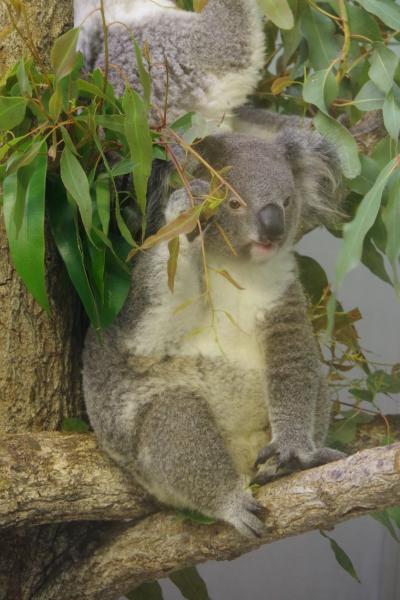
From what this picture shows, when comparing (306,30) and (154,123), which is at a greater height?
(306,30)

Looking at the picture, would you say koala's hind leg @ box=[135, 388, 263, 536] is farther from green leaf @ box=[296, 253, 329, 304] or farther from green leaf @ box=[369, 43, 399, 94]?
green leaf @ box=[369, 43, 399, 94]

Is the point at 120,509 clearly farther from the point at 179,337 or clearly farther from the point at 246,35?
the point at 246,35

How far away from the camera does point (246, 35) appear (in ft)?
8.32

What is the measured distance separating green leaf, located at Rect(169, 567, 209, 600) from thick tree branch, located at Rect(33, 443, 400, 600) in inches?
17.0

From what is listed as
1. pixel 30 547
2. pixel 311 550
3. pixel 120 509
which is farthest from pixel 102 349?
pixel 311 550

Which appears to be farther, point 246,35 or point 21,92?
point 246,35

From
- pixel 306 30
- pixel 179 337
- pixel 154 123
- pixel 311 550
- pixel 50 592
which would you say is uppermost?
pixel 306 30

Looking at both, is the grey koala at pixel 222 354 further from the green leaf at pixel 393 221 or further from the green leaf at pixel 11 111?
the green leaf at pixel 11 111

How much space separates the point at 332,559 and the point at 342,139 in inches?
78.2

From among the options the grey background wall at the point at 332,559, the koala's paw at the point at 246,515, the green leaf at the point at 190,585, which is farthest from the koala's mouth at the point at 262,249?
the grey background wall at the point at 332,559

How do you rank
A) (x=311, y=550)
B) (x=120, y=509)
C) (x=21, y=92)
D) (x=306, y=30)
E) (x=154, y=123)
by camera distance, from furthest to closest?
(x=311, y=550)
(x=306, y=30)
(x=154, y=123)
(x=120, y=509)
(x=21, y=92)

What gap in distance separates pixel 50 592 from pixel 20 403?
56 cm

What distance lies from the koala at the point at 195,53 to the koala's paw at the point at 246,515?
3.81 feet

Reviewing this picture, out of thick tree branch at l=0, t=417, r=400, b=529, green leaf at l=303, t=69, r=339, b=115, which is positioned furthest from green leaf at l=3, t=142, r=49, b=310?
green leaf at l=303, t=69, r=339, b=115
